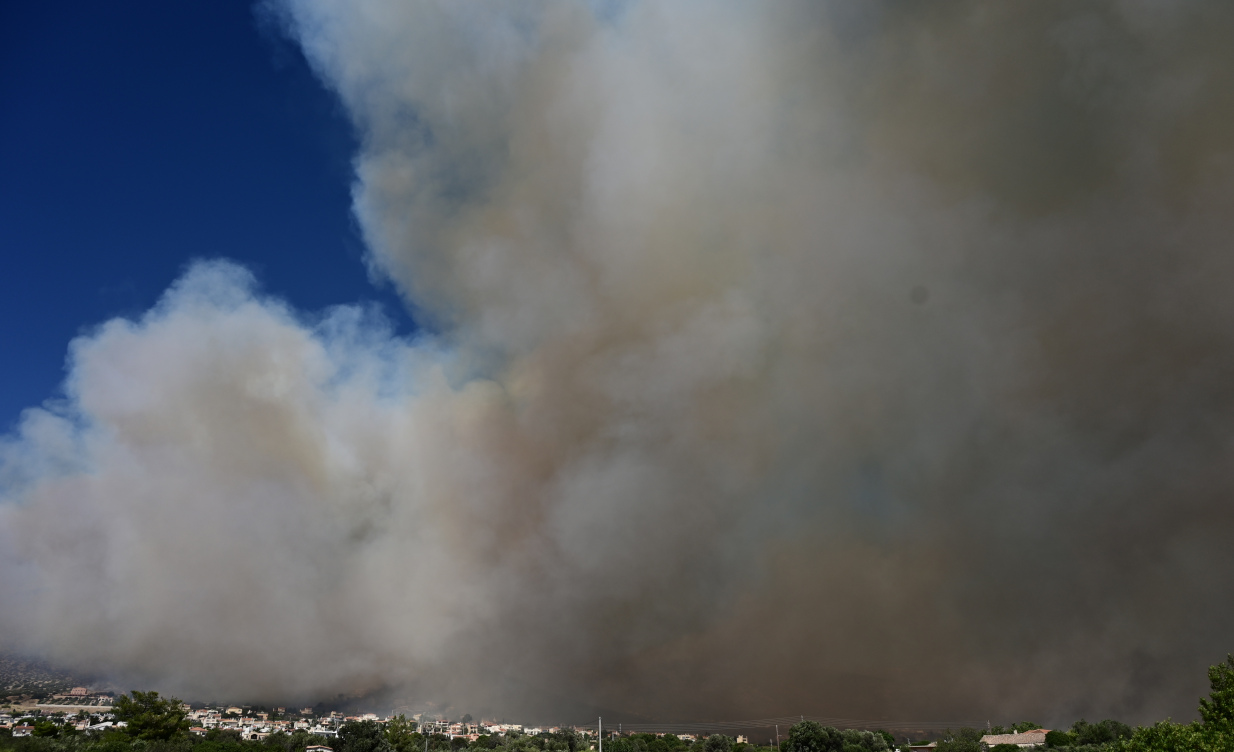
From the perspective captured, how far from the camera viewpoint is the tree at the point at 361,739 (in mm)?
82812

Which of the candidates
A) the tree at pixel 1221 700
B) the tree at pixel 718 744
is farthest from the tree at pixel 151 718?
the tree at pixel 1221 700

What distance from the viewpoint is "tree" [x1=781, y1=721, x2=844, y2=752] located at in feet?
303

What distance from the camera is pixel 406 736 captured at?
9525 centimetres

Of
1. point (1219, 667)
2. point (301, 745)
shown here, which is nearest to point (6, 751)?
point (301, 745)

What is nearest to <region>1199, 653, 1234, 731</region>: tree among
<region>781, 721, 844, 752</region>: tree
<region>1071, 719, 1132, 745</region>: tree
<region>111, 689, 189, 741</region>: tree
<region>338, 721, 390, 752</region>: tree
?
<region>781, 721, 844, 752</region>: tree

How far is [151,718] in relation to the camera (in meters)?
75.6

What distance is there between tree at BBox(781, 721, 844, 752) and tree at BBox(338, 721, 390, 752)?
54.2m

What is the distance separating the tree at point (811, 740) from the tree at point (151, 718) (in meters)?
76.3

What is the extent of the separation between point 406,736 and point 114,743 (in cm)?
4126

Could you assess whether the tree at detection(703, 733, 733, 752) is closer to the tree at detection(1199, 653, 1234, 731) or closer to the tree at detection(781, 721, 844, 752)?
the tree at detection(781, 721, 844, 752)

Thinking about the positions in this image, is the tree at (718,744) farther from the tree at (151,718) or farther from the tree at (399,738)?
the tree at (151,718)

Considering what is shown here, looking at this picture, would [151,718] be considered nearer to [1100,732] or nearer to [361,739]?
[361,739]

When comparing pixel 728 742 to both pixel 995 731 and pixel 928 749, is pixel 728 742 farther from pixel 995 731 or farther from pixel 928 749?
pixel 995 731

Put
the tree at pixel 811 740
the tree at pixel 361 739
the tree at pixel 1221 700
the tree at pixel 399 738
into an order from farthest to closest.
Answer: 1. the tree at pixel 399 738
2. the tree at pixel 811 740
3. the tree at pixel 361 739
4. the tree at pixel 1221 700
